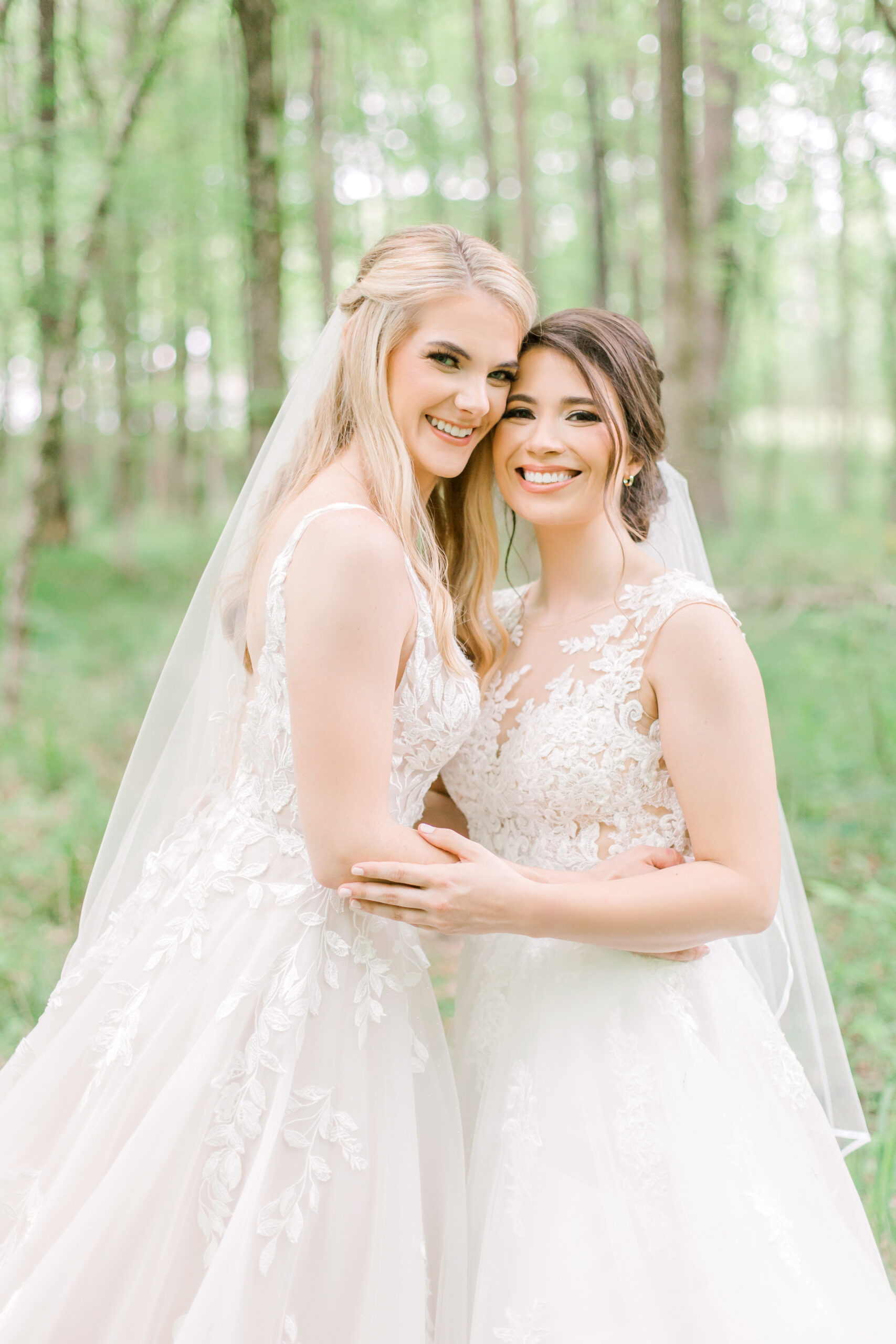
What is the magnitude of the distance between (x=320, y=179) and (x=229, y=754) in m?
9.53

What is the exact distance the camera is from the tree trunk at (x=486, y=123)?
403 inches

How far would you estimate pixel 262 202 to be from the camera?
211 inches

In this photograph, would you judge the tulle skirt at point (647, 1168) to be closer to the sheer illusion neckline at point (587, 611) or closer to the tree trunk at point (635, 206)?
the sheer illusion neckline at point (587, 611)

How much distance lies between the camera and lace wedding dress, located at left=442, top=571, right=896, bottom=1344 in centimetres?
183

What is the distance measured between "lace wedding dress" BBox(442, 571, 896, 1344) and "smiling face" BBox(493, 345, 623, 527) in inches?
11.0

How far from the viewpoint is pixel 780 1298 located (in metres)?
1.83

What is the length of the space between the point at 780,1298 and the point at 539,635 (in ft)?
4.84

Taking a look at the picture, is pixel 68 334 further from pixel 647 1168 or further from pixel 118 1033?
pixel 647 1168

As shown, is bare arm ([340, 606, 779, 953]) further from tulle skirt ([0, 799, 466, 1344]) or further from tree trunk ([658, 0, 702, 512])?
tree trunk ([658, 0, 702, 512])

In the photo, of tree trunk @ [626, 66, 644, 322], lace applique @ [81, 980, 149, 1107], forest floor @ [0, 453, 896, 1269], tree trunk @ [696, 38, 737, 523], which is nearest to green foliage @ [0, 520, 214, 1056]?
forest floor @ [0, 453, 896, 1269]

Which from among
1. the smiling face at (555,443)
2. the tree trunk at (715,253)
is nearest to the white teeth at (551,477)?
the smiling face at (555,443)

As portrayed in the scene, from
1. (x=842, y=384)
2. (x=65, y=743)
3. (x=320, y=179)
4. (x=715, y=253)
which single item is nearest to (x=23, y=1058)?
(x=65, y=743)

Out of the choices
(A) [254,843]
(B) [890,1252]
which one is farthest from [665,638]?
(B) [890,1252]

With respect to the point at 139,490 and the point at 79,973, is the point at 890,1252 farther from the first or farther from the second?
the point at 139,490
